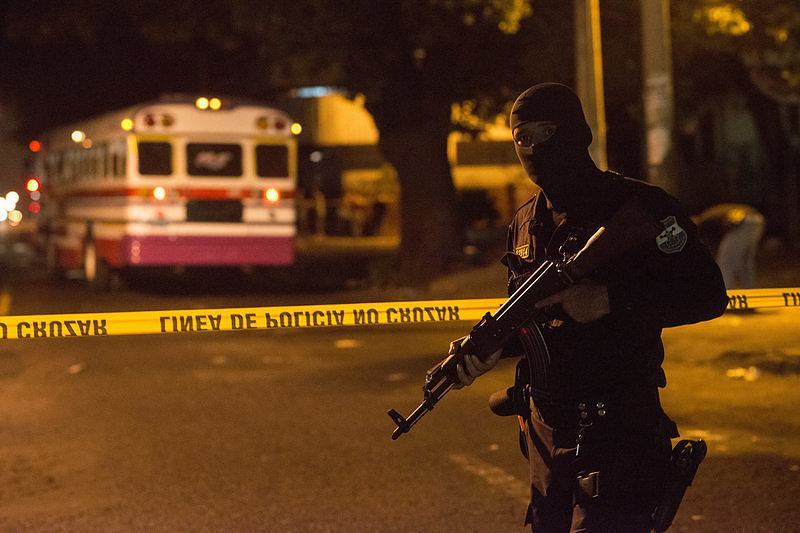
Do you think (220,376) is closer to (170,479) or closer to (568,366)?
(170,479)

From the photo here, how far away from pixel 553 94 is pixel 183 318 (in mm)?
2902

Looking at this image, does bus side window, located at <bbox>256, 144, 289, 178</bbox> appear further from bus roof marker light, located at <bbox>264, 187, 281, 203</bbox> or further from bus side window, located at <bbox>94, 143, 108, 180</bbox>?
bus side window, located at <bbox>94, 143, 108, 180</bbox>

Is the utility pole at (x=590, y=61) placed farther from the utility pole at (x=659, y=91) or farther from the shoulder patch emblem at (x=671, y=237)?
the shoulder patch emblem at (x=671, y=237)

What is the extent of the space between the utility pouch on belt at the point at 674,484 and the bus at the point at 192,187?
17.0 m

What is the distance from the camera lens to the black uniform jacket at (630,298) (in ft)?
11.4

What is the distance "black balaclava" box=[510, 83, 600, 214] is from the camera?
11.8 ft

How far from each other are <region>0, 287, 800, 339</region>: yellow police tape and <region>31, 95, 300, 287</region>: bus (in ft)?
46.2

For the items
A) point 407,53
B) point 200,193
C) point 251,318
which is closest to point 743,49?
point 407,53

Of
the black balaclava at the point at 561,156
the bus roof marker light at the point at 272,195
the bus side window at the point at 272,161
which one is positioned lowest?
the bus roof marker light at the point at 272,195

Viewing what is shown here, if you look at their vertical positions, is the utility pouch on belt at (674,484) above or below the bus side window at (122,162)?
above

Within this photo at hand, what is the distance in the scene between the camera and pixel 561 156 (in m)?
3.60

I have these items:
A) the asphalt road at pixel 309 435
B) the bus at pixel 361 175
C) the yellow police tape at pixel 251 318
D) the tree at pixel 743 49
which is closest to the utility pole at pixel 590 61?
the asphalt road at pixel 309 435

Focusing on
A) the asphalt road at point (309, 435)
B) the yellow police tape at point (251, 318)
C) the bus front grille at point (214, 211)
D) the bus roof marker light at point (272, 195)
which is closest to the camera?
the yellow police tape at point (251, 318)

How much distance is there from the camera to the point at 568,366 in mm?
3588
